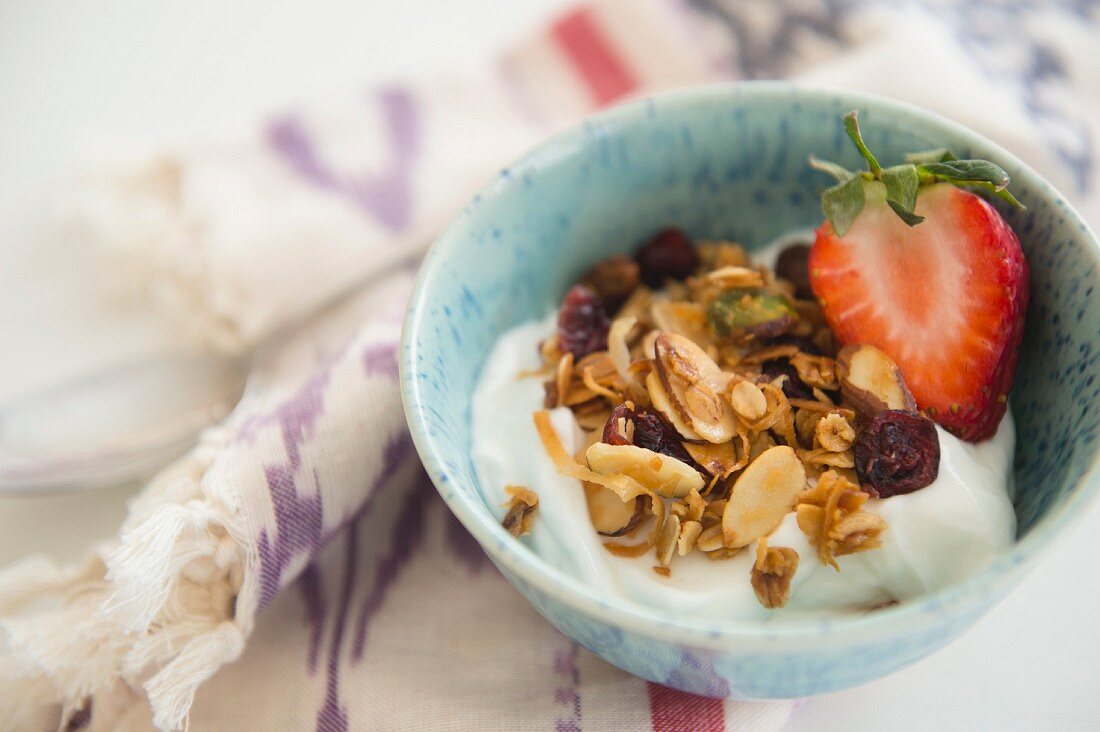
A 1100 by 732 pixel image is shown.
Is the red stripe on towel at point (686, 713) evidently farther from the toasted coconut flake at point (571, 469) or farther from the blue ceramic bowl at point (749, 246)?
the toasted coconut flake at point (571, 469)

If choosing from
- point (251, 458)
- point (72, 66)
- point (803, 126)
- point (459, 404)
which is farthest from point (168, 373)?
point (803, 126)

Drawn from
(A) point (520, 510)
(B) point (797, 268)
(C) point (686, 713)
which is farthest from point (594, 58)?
(C) point (686, 713)

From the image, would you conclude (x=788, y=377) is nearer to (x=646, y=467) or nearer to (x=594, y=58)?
(x=646, y=467)

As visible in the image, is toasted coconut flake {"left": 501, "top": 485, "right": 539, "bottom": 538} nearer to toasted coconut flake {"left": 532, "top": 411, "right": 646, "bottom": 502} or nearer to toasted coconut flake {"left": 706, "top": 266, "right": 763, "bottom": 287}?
toasted coconut flake {"left": 532, "top": 411, "right": 646, "bottom": 502}

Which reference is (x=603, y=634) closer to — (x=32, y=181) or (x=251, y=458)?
(x=251, y=458)

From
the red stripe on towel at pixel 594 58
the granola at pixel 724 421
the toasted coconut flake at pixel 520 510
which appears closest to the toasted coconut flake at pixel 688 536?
the granola at pixel 724 421

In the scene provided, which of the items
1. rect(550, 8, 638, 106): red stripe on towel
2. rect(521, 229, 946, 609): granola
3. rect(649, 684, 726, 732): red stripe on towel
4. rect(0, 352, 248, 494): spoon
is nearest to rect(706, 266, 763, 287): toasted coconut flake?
rect(521, 229, 946, 609): granola
